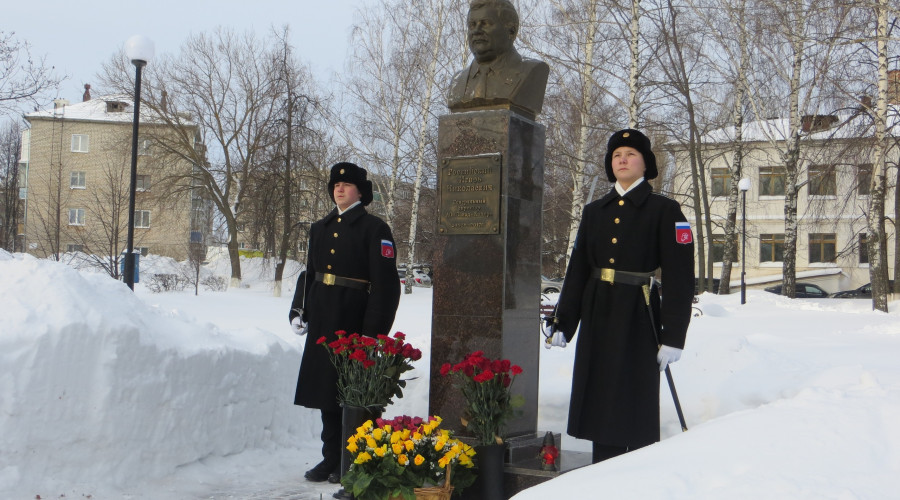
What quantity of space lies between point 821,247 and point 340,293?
129ft

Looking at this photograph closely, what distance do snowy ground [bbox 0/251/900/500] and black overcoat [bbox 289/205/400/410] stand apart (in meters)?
0.76

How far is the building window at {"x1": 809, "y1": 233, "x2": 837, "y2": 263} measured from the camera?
3978 centimetres

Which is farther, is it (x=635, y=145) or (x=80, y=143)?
(x=80, y=143)

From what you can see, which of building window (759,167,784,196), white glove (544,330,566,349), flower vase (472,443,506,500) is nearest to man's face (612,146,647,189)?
white glove (544,330,566,349)

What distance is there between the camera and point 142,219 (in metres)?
50.2

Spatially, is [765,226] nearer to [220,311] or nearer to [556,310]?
[220,311]

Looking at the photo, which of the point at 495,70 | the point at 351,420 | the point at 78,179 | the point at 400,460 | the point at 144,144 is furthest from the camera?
the point at 78,179

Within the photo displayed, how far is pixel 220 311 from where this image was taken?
17578 millimetres

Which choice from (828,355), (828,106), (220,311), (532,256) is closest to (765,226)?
(828,106)

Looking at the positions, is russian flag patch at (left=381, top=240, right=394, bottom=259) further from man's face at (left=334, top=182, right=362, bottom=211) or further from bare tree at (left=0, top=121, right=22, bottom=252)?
bare tree at (left=0, top=121, right=22, bottom=252)

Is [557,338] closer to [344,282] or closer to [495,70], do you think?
[344,282]

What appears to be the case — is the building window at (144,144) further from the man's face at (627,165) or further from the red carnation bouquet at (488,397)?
the red carnation bouquet at (488,397)

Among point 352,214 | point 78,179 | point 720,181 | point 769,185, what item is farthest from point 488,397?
point 78,179

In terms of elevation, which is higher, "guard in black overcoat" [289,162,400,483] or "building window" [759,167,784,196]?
"building window" [759,167,784,196]
